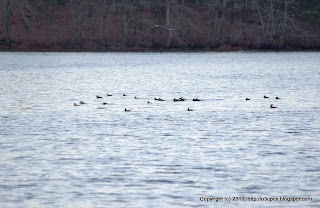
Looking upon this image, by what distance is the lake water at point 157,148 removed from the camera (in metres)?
16.3

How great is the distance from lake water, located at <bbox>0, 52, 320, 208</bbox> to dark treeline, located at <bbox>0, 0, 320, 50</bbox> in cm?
5433

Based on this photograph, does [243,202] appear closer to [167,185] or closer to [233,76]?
[167,185]

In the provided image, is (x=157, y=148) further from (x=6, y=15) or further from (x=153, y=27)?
(x=153, y=27)

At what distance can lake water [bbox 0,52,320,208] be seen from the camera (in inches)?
641

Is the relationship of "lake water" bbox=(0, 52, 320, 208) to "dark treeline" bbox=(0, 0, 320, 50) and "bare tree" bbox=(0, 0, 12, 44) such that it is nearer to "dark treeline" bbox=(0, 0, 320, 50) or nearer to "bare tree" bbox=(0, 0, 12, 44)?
"bare tree" bbox=(0, 0, 12, 44)

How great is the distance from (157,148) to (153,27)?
8809cm

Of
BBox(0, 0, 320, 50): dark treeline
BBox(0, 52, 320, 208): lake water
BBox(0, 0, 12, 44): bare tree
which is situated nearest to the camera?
BBox(0, 52, 320, 208): lake water

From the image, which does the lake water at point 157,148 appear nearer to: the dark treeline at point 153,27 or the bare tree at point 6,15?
the bare tree at point 6,15

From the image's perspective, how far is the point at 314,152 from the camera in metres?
21.7

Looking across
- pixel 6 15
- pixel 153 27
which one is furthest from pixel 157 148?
pixel 153 27

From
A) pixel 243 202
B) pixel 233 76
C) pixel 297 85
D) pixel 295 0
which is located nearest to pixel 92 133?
pixel 243 202

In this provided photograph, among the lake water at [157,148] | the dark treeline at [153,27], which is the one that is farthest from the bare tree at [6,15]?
the lake water at [157,148]

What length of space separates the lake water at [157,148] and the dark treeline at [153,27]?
5433 cm

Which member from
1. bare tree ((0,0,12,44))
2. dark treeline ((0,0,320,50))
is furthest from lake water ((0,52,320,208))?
dark treeline ((0,0,320,50))
